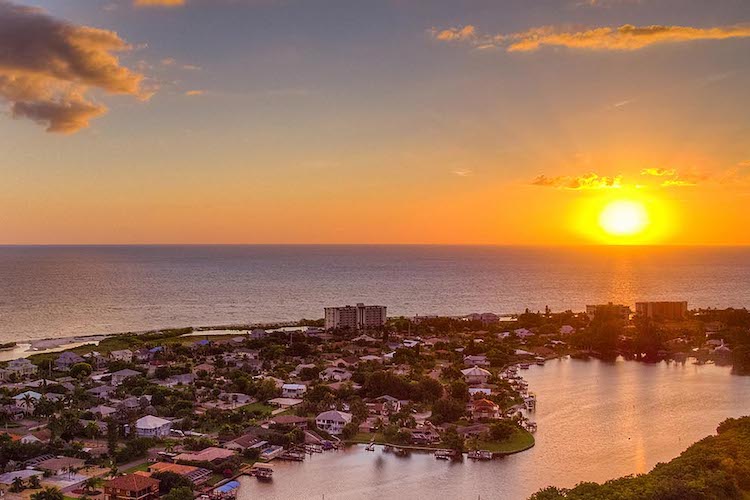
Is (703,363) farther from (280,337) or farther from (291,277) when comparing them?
(291,277)

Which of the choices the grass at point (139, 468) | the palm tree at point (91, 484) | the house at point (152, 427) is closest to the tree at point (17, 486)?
the palm tree at point (91, 484)

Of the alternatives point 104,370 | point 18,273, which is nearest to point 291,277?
point 18,273

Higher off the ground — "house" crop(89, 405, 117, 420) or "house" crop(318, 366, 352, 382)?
"house" crop(318, 366, 352, 382)

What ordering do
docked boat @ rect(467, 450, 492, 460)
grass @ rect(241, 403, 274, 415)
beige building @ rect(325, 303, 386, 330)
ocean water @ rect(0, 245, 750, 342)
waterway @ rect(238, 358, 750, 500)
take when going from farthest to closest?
ocean water @ rect(0, 245, 750, 342), beige building @ rect(325, 303, 386, 330), grass @ rect(241, 403, 274, 415), docked boat @ rect(467, 450, 492, 460), waterway @ rect(238, 358, 750, 500)

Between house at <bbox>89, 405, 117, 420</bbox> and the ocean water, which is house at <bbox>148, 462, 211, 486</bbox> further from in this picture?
the ocean water

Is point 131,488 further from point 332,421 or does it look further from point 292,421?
point 332,421

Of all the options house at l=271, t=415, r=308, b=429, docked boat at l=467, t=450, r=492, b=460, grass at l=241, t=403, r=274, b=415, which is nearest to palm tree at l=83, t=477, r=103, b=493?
house at l=271, t=415, r=308, b=429

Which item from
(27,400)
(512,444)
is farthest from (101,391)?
(512,444)
